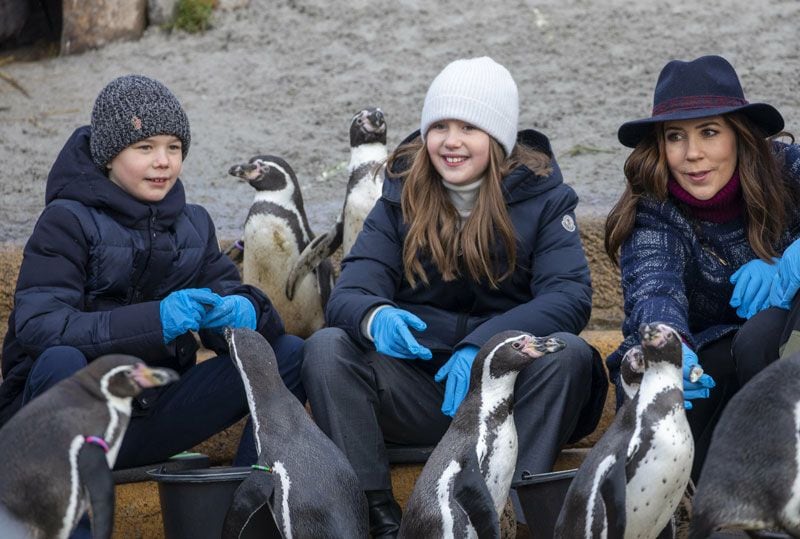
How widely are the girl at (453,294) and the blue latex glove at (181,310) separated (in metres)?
0.26

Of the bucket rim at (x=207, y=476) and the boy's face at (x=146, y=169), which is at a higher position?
the boy's face at (x=146, y=169)

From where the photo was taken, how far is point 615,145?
4973 mm

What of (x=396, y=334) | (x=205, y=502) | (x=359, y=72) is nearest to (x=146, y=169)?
(x=396, y=334)

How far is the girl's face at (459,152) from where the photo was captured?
3.22 metres

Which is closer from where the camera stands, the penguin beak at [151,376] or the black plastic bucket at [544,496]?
the penguin beak at [151,376]

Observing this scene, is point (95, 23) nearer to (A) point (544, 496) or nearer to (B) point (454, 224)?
(B) point (454, 224)

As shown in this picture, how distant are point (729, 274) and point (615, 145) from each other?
6.18 ft

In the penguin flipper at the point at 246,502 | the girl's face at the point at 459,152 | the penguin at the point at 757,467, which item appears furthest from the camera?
the girl's face at the point at 459,152

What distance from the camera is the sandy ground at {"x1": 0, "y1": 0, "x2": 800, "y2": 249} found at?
502cm

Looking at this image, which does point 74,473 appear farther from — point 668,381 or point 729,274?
point 729,274

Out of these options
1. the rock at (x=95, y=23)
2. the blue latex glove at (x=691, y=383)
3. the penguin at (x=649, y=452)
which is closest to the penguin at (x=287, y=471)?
the penguin at (x=649, y=452)

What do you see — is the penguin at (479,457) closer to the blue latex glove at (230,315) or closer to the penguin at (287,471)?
the penguin at (287,471)

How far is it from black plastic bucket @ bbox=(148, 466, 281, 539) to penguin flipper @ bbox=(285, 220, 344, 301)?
1.31 m

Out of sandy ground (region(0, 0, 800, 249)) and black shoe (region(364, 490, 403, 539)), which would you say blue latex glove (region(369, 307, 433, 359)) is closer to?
black shoe (region(364, 490, 403, 539))
